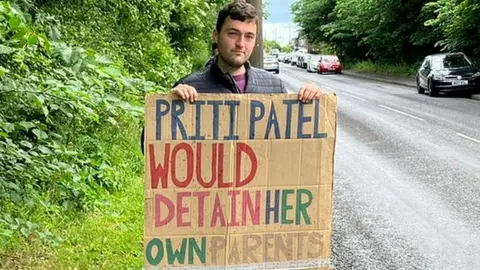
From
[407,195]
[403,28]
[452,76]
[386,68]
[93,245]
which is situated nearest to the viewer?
[93,245]

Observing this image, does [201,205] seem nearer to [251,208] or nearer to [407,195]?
[251,208]

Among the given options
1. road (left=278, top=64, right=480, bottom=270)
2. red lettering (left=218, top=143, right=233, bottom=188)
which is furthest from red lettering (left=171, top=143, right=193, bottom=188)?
road (left=278, top=64, right=480, bottom=270)

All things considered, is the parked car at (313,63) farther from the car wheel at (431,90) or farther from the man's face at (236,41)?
the man's face at (236,41)

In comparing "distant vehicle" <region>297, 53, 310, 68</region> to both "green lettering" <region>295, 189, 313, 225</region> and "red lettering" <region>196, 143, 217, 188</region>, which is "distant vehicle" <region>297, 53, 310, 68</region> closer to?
"green lettering" <region>295, 189, 313, 225</region>

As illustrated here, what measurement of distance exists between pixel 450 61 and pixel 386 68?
1910 centimetres

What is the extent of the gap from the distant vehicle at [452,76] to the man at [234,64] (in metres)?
21.3

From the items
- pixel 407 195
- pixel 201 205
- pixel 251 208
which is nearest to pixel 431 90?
pixel 407 195

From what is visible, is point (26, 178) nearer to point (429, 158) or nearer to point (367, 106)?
point (429, 158)

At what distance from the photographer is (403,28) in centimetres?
3844

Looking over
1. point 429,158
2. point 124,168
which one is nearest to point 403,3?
point 429,158

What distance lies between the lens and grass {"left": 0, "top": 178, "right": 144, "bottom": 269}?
14.8 feet

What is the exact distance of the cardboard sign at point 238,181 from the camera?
2.88m

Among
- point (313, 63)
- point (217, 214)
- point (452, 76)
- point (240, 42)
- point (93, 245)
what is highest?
point (240, 42)

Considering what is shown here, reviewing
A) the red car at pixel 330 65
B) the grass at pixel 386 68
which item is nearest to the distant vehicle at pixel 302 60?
the grass at pixel 386 68
